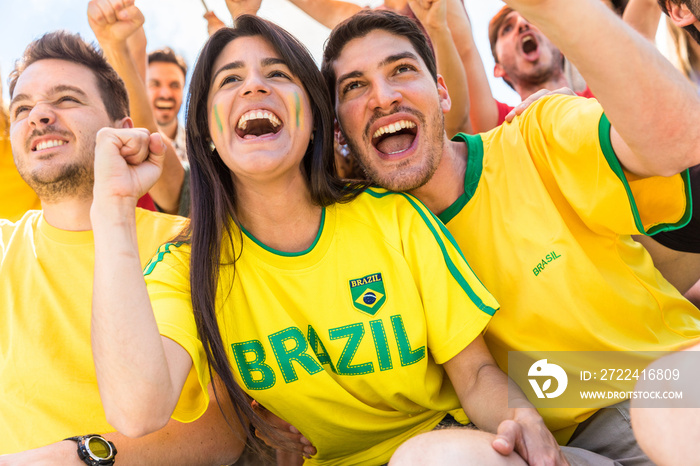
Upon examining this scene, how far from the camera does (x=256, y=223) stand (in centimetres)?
211

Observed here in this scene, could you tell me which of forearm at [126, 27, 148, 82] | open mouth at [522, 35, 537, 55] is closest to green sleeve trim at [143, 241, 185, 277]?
forearm at [126, 27, 148, 82]

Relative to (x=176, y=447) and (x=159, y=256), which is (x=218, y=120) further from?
(x=176, y=447)

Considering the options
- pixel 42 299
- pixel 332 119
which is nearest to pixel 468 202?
pixel 332 119

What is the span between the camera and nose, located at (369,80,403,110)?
2.19 metres

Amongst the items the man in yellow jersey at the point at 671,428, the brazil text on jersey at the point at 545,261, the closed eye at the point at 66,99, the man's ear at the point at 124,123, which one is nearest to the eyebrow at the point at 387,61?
the brazil text on jersey at the point at 545,261

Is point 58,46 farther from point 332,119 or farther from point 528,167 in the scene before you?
point 528,167

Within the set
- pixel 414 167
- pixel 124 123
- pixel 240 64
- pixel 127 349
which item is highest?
pixel 240 64

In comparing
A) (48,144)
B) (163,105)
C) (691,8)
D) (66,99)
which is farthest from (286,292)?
(163,105)

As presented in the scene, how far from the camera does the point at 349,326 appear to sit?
6.20 feet

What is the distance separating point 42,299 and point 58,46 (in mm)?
1196

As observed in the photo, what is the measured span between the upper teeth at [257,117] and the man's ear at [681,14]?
1.77 m

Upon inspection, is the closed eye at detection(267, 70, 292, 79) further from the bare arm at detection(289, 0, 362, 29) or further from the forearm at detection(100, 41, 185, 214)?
the bare arm at detection(289, 0, 362, 29)

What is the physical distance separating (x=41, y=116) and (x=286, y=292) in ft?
4.42

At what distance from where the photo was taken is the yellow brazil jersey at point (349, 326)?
1867 mm
